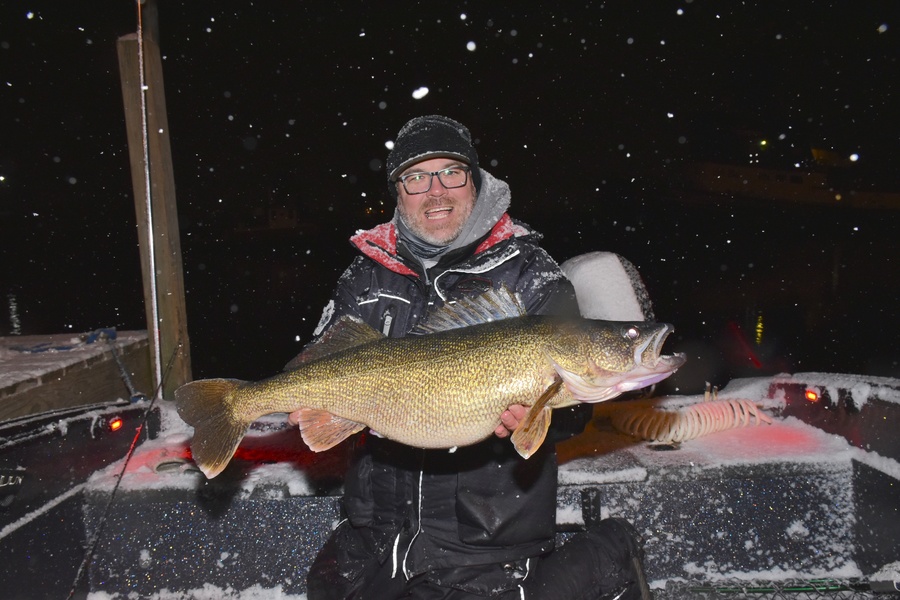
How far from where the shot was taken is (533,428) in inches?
88.7

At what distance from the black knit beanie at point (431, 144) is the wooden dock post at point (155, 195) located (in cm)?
227

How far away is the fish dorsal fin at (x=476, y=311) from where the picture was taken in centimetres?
253

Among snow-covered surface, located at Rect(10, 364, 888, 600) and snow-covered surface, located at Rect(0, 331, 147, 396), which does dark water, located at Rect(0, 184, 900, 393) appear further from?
snow-covered surface, located at Rect(0, 331, 147, 396)

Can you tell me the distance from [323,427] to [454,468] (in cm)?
72

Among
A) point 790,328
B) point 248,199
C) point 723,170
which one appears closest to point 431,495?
point 790,328

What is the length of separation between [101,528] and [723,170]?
64.2m

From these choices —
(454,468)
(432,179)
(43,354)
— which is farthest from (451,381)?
(43,354)

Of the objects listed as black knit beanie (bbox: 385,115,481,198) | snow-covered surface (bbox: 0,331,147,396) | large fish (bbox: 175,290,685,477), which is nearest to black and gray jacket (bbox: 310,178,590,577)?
large fish (bbox: 175,290,685,477)

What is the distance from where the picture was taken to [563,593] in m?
2.68

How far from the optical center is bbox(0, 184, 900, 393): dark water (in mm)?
18641

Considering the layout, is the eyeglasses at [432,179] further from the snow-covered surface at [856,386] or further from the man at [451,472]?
the snow-covered surface at [856,386]

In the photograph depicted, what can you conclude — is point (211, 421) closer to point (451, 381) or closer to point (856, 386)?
point (451, 381)

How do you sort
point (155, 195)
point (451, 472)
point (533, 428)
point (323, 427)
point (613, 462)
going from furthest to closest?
point (155, 195) → point (613, 462) → point (451, 472) → point (323, 427) → point (533, 428)

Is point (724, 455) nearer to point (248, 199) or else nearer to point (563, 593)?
point (563, 593)
